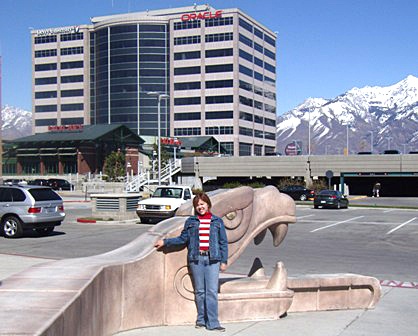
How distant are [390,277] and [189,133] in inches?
3668

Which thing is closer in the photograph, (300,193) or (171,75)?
(300,193)

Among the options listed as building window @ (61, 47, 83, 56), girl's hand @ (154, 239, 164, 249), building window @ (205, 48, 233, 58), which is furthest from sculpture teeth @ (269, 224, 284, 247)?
building window @ (61, 47, 83, 56)

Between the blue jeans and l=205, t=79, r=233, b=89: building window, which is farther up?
l=205, t=79, r=233, b=89: building window

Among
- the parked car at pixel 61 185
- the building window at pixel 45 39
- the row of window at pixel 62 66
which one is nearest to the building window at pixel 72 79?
the row of window at pixel 62 66

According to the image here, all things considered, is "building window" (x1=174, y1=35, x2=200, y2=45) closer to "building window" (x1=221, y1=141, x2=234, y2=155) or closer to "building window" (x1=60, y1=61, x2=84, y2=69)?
"building window" (x1=221, y1=141, x2=234, y2=155)

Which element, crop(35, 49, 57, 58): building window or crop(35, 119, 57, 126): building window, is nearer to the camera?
crop(35, 119, 57, 126): building window

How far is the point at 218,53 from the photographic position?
102 m

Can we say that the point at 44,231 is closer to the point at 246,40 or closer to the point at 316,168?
the point at 316,168

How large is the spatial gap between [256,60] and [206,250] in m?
106

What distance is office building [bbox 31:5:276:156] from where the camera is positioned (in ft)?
335

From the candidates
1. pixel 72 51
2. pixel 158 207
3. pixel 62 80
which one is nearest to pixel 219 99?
pixel 72 51

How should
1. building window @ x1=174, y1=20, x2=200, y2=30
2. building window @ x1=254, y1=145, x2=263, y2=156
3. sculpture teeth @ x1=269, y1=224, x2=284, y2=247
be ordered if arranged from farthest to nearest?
building window @ x1=254, y1=145, x2=263, y2=156 → building window @ x1=174, y1=20, x2=200, y2=30 → sculpture teeth @ x1=269, y1=224, x2=284, y2=247

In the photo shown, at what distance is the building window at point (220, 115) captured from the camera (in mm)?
102000

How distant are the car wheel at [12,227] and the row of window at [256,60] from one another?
8695 centimetres
